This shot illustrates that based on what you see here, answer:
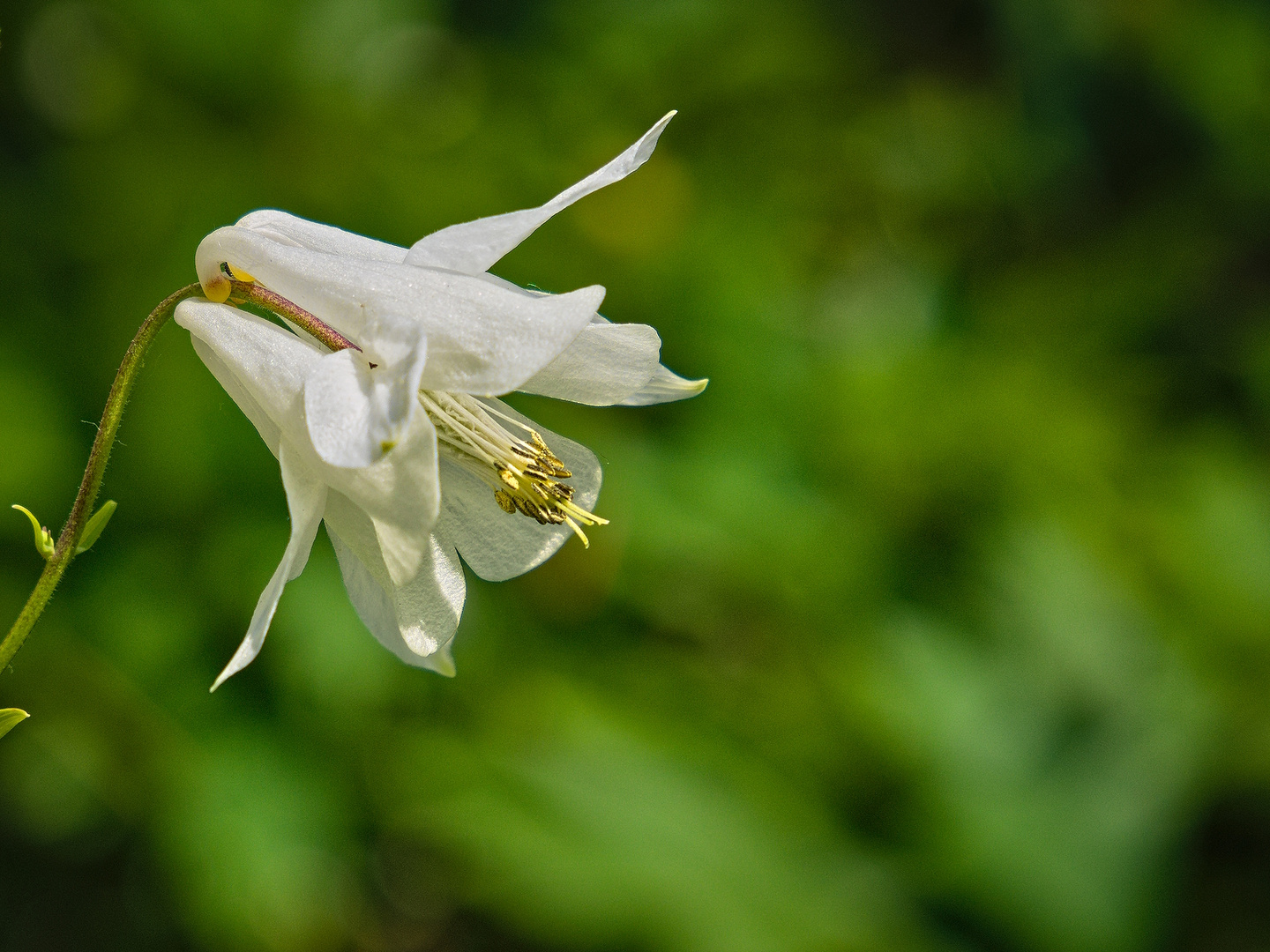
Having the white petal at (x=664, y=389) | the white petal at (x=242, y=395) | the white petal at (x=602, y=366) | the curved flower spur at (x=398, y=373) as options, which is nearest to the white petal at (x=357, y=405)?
the curved flower spur at (x=398, y=373)

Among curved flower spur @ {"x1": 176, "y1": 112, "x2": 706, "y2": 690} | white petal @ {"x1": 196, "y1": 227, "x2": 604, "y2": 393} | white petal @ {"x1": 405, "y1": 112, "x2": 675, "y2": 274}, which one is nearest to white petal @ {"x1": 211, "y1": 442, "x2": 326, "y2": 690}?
curved flower spur @ {"x1": 176, "y1": 112, "x2": 706, "y2": 690}

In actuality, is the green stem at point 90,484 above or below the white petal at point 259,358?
below

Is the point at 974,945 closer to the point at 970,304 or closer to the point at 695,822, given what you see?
the point at 695,822

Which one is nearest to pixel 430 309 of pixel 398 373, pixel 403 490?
pixel 398 373

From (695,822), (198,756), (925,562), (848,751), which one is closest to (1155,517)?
(925,562)

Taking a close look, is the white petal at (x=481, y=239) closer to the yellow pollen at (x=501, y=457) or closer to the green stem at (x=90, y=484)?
the yellow pollen at (x=501, y=457)

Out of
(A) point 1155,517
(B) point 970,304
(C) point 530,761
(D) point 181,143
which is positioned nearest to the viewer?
(C) point 530,761

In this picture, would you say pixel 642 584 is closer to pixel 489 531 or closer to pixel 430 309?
pixel 489 531
